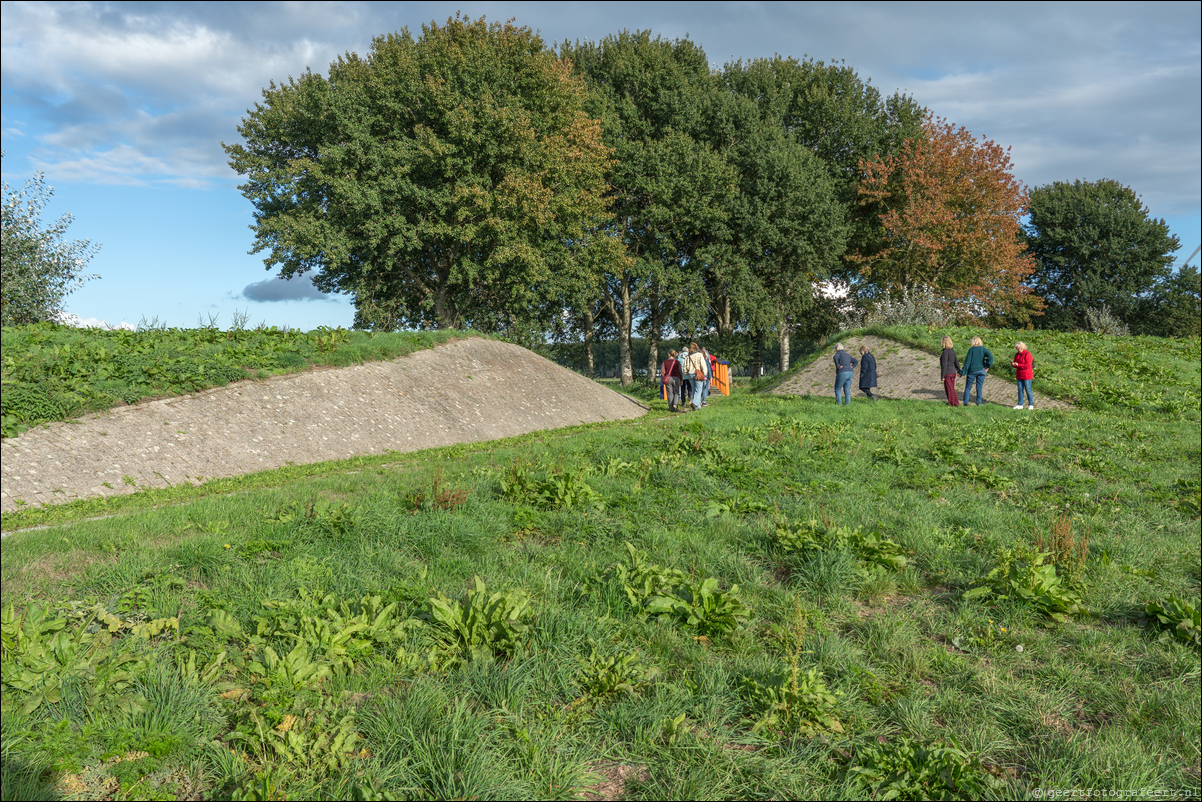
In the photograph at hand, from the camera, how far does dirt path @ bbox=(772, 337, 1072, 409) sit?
18.4 metres

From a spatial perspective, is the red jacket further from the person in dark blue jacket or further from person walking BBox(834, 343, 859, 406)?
person walking BBox(834, 343, 859, 406)

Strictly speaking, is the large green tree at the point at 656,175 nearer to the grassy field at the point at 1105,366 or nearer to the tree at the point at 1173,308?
the grassy field at the point at 1105,366

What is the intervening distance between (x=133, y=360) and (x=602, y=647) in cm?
1270

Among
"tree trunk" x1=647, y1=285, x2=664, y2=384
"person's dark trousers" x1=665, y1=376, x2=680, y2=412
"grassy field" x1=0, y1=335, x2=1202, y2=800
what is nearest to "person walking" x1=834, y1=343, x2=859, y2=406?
"person's dark trousers" x1=665, y1=376, x2=680, y2=412

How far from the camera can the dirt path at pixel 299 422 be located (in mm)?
10562

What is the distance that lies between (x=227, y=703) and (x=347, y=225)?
83.8ft

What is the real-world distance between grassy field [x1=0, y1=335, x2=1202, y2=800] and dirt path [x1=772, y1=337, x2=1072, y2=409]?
11456 mm

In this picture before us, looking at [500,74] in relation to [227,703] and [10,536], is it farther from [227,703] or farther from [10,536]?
[227,703]

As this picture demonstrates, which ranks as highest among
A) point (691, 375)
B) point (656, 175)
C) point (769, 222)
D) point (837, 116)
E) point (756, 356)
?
point (837, 116)

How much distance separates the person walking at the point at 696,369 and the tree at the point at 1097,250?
42.1 m

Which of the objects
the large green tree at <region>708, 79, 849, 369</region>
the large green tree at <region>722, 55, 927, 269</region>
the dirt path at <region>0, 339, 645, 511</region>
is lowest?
the dirt path at <region>0, 339, 645, 511</region>

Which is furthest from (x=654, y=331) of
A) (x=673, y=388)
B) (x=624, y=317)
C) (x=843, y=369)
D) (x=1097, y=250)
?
(x=1097, y=250)

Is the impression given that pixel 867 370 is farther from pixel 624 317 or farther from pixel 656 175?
pixel 624 317

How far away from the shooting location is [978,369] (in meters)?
17.4
